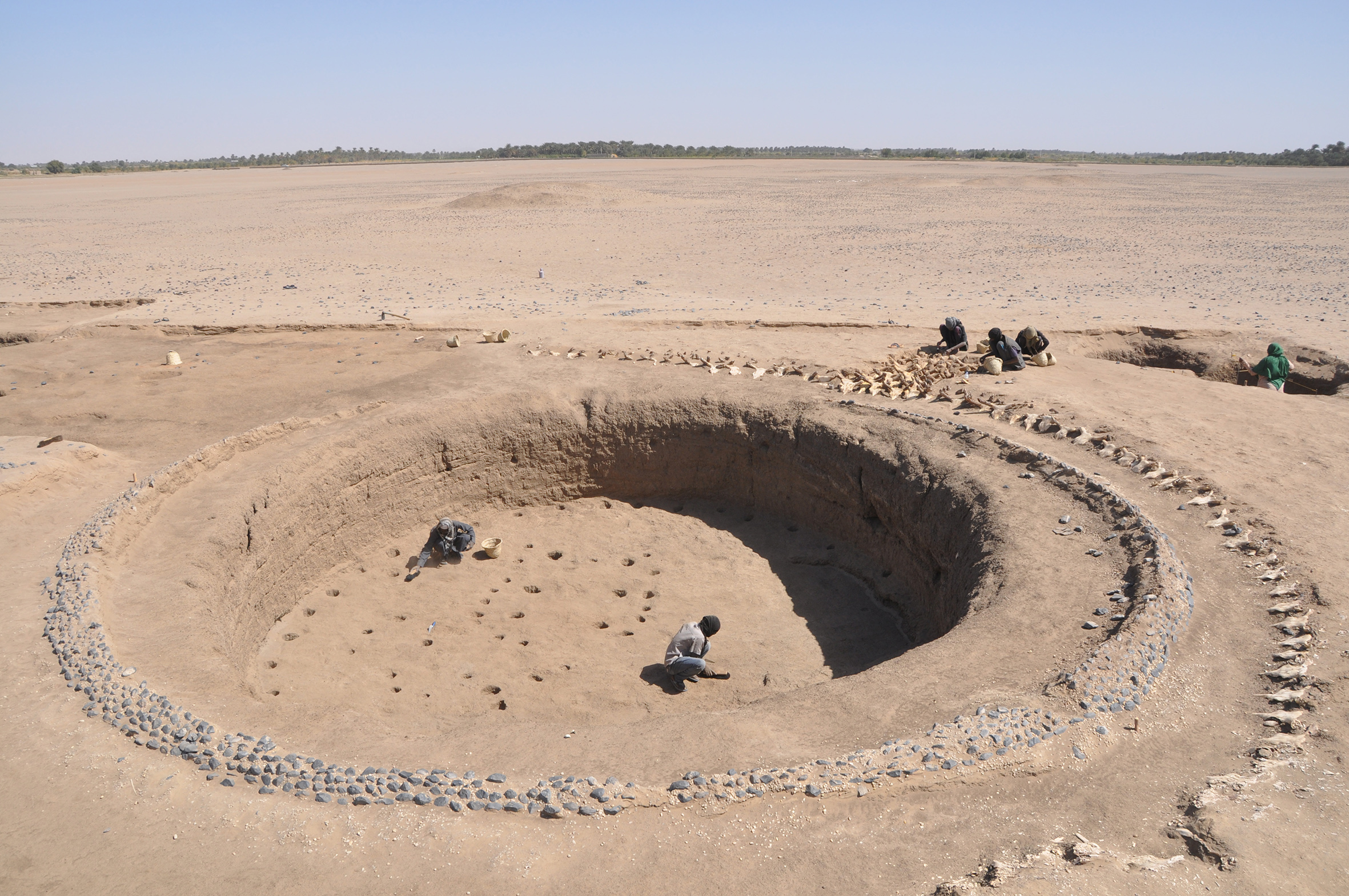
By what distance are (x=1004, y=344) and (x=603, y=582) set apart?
7070 millimetres

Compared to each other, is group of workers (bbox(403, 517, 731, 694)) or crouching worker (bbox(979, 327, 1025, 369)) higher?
crouching worker (bbox(979, 327, 1025, 369))

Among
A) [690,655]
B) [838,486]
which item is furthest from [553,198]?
[690,655]

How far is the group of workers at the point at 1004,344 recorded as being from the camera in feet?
39.4

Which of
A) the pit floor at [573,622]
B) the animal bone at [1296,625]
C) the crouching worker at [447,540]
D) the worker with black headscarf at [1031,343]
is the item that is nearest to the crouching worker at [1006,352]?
the worker with black headscarf at [1031,343]

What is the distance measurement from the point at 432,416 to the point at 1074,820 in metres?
8.68

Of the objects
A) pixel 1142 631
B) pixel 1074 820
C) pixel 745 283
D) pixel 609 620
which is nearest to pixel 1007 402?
pixel 1142 631

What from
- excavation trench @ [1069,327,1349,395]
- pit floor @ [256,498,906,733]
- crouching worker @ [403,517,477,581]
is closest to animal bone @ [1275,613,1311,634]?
pit floor @ [256,498,906,733]

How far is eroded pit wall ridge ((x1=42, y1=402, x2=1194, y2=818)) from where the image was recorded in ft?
14.8

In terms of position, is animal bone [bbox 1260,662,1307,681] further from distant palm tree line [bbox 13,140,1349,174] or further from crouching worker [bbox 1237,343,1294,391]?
distant palm tree line [bbox 13,140,1349,174]

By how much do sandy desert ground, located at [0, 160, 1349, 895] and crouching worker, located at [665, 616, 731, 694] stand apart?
0.20 m

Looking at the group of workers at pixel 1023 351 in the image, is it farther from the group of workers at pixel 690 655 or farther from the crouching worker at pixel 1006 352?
the group of workers at pixel 690 655

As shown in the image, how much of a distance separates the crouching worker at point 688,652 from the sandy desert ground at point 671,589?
198 mm

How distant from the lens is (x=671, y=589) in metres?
9.52

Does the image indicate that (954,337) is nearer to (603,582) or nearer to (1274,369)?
(1274,369)
